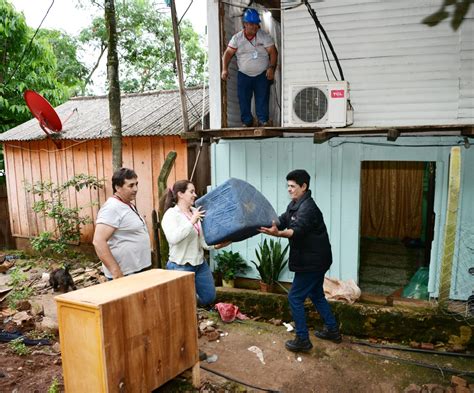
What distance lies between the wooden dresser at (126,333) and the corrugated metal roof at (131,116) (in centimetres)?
420

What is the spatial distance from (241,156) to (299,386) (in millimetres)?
3868

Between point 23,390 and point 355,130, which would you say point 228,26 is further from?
point 23,390

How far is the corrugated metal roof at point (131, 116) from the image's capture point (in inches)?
295

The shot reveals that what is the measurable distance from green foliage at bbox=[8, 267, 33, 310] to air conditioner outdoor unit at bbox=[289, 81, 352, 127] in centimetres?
514

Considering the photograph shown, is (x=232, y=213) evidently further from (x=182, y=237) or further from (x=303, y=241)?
(x=303, y=241)

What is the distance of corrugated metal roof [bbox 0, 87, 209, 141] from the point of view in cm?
750

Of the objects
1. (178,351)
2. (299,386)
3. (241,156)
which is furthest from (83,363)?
(241,156)

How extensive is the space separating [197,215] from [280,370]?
1.96 m

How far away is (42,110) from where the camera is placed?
7.93 meters

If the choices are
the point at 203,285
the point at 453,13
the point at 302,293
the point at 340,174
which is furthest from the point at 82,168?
the point at 453,13

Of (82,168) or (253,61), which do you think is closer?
(253,61)

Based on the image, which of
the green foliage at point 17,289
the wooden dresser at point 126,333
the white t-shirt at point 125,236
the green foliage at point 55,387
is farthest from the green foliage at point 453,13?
the green foliage at point 17,289

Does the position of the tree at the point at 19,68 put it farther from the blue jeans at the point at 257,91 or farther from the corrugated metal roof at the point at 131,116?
the blue jeans at the point at 257,91

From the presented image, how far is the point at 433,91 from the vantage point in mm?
5652
